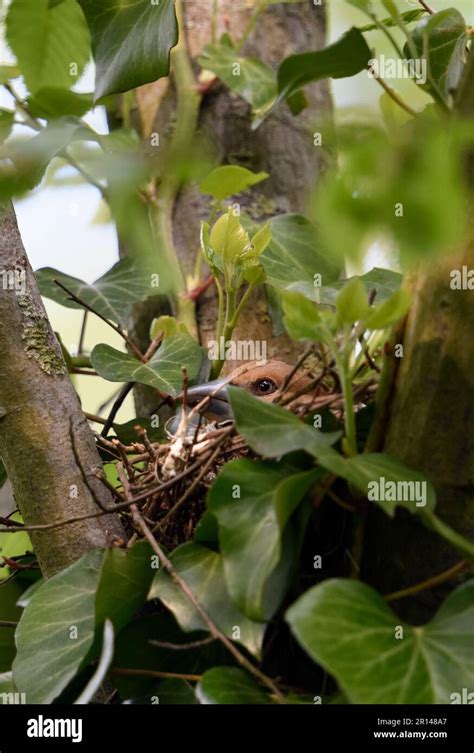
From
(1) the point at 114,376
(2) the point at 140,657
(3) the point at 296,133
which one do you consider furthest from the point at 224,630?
(3) the point at 296,133

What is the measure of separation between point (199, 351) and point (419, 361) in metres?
0.56

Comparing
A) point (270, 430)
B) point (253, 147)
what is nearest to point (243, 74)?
point (253, 147)

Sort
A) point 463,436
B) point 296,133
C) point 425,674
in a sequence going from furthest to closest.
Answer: point 296,133
point 463,436
point 425,674

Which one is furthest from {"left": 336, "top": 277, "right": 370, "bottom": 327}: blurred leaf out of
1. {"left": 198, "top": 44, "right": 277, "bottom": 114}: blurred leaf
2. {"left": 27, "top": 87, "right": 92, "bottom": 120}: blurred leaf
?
{"left": 27, "top": 87, "right": 92, "bottom": 120}: blurred leaf

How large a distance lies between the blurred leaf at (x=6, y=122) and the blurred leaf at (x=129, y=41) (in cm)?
38

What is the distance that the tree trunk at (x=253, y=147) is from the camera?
5.64ft

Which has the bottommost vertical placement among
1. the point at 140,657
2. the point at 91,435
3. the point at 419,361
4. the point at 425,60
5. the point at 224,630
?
the point at 140,657

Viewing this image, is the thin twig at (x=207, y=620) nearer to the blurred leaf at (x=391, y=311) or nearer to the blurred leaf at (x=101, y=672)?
the blurred leaf at (x=101, y=672)

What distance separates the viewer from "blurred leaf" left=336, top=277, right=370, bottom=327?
2.79ft

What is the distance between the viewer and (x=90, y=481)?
1.12 meters

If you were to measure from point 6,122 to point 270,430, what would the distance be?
1.12 metres

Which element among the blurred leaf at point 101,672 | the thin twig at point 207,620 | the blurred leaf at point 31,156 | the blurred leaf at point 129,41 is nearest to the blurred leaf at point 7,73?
the blurred leaf at point 31,156

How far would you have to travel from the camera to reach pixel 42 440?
1.11 m

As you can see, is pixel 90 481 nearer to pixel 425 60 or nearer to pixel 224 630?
pixel 224 630
